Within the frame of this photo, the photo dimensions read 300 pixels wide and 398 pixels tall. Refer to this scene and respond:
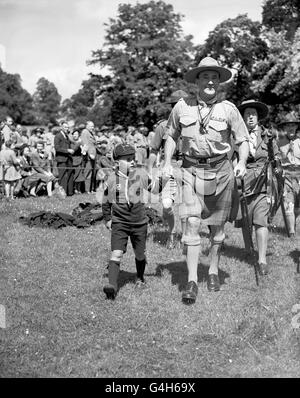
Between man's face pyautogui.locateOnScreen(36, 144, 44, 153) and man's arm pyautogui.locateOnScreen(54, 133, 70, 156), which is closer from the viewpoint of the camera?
man's arm pyautogui.locateOnScreen(54, 133, 70, 156)

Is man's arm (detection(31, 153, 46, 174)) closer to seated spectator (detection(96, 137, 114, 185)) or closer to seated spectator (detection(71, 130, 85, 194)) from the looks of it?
seated spectator (detection(71, 130, 85, 194))

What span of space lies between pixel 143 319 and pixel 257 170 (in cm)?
325

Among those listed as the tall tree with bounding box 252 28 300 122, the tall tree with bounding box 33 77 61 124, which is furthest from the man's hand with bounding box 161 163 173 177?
the tall tree with bounding box 33 77 61 124

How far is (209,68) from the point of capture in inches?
257

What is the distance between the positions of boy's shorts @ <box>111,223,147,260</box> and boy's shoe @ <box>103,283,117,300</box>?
480 mm

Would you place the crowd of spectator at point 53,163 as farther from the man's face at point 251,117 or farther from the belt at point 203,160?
the belt at point 203,160

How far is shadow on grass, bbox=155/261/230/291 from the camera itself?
7160 millimetres

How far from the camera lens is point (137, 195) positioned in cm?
686

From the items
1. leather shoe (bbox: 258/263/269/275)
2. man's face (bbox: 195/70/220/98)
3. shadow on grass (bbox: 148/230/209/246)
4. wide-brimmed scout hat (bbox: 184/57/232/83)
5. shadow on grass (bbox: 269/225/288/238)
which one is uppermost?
wide-brimmed scout hat (bbox: 184/57/232/83)

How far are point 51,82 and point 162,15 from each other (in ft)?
324

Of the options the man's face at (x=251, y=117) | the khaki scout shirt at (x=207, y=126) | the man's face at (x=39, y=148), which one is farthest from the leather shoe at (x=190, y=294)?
the man's face at (x=39, y=148)

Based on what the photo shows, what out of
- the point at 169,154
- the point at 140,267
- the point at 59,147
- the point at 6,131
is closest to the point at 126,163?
the point at 169,154

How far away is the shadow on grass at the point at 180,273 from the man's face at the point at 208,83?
7.61 ft

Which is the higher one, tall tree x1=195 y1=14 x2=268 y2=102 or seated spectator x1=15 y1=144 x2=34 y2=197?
tall tree x1=195 y1=14 x2=268 y2=102
